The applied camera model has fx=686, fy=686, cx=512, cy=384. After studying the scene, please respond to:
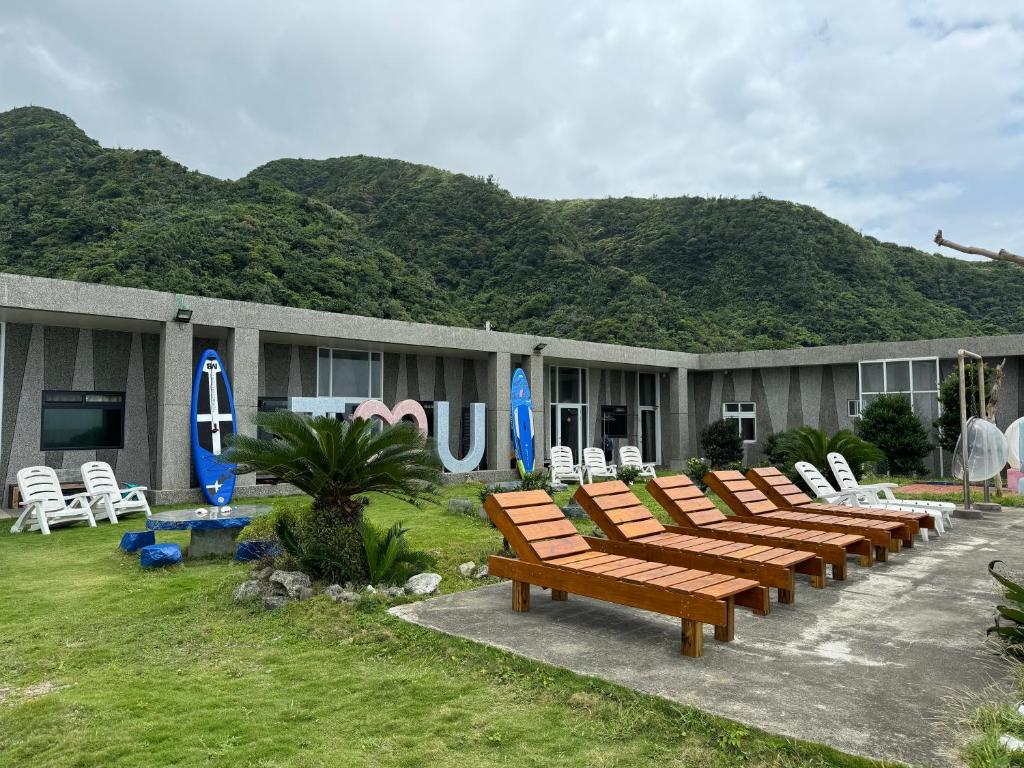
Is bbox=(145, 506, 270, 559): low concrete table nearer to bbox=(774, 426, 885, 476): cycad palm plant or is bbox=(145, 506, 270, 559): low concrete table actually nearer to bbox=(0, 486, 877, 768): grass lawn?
bbox=(0, 486, 877, 768): grass lawn

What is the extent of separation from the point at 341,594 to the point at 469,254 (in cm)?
4626

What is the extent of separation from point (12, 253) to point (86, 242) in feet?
10.5

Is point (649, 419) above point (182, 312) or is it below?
below

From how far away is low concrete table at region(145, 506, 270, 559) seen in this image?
831 cm

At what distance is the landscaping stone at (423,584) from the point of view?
630cm

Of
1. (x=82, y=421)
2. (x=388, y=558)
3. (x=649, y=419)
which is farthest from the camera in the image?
(x=649, y=419)

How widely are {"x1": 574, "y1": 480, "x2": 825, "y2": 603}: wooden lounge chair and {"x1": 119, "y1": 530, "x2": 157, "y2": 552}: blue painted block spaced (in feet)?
19.0

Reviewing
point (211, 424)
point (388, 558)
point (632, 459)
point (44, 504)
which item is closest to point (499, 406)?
point (632, 459)

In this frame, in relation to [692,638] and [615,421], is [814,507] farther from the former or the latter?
[615,421]

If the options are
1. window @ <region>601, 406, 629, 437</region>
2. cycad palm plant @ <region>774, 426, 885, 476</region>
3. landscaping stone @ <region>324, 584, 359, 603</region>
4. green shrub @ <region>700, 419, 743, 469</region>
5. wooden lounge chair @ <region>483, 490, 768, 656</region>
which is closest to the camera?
wooden lounge chair @ <region>483, 490, 768, 656</region>

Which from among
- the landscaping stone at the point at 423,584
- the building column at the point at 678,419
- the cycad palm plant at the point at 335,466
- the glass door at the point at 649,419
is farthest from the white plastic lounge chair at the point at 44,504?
the glass door at the point at 649,419

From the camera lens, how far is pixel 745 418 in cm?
2395

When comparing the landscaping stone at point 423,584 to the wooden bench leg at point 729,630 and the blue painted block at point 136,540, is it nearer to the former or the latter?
the wooden bench leg at point 729,630

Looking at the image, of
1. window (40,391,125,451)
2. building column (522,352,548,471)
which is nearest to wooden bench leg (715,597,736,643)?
window (40,391,125,451)
